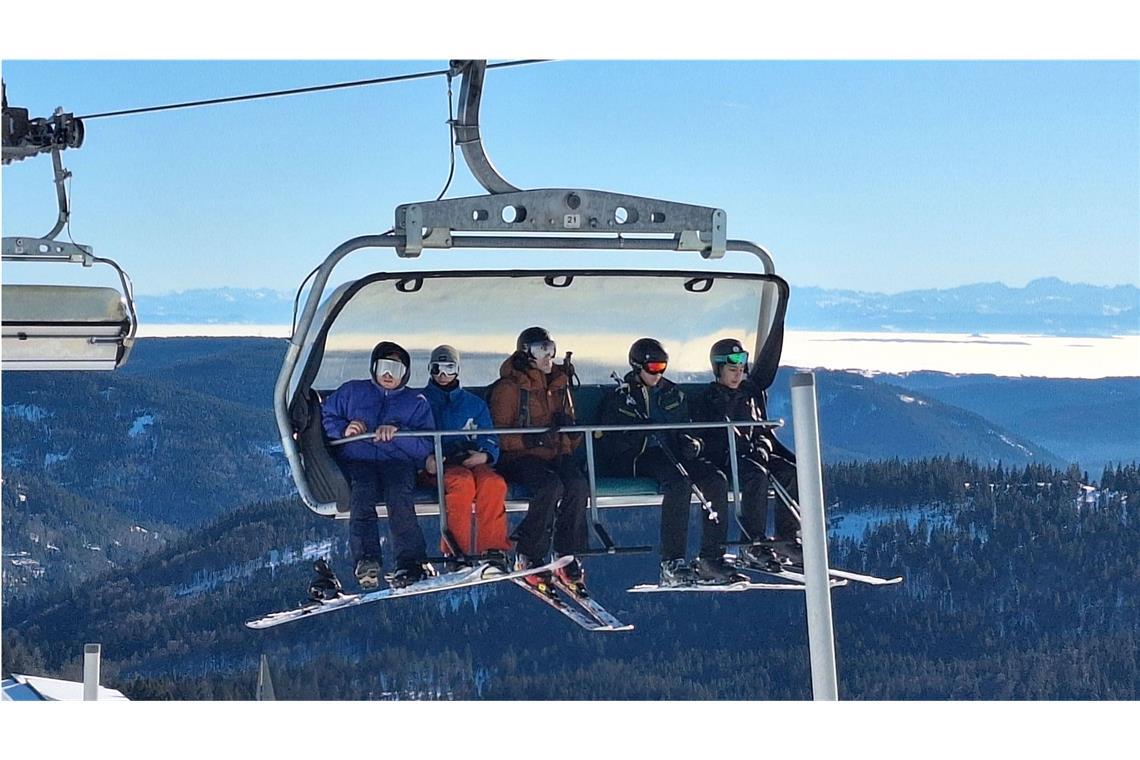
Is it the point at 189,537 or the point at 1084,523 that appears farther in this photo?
the point at 189,537

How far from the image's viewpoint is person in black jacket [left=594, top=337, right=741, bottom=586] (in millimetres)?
7750

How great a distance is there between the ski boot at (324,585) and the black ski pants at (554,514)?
0.79 m

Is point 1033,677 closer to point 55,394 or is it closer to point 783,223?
point 783,223

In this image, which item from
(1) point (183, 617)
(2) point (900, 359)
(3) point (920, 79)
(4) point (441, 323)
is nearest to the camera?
(4) point (441, 323)

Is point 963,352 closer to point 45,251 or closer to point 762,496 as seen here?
point 45,251

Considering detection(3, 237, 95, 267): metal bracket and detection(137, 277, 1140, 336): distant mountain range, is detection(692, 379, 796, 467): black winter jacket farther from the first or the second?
detection(137, 277, 1140, 336): distant mountain range

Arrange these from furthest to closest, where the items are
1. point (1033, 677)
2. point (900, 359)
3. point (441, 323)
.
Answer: point (900, 359)
point (1033, 677)
point (441, 323)

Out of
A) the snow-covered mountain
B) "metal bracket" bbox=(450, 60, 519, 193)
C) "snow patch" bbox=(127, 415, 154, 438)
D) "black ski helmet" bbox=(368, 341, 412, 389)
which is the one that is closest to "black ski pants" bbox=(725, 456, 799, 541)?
"black ski helmet" bbox=(368, 341, 412, 389)

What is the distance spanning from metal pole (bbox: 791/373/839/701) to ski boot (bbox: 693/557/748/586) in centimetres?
250

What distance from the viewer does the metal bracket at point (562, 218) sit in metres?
6.68

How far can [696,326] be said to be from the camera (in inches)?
337

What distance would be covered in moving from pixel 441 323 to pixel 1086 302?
89.6m

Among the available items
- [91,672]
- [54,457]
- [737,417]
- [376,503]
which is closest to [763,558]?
[737,417]

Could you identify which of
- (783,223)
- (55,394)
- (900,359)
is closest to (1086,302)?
(900,359)
